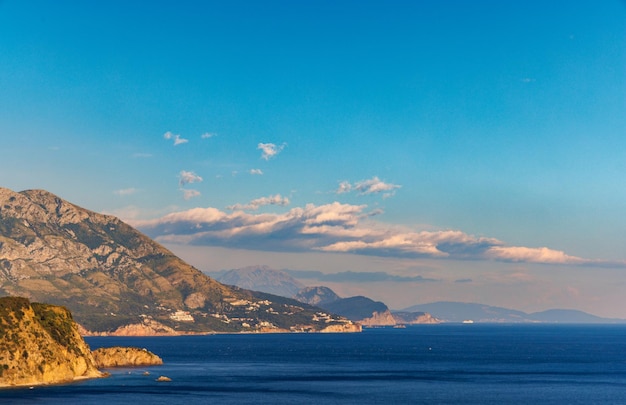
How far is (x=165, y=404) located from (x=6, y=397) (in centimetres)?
3814

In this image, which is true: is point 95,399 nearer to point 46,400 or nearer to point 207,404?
point 46,400

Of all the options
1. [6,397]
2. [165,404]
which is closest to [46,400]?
[6,397]

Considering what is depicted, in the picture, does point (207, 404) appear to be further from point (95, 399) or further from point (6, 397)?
point (6, 397)

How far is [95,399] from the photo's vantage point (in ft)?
652

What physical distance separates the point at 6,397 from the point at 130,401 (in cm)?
2943

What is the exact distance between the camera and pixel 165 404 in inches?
7721

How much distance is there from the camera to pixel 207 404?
198 m

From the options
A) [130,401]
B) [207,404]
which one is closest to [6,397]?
[130,401]

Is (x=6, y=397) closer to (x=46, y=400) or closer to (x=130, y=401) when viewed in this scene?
(x=46, y=400)

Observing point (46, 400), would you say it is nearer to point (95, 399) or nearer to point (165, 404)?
point (95, 399)

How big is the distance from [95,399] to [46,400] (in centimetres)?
1257

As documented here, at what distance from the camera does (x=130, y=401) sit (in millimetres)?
197875

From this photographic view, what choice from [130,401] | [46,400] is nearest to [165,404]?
[130,401]

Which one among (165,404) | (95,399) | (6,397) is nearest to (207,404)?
(165,404)
